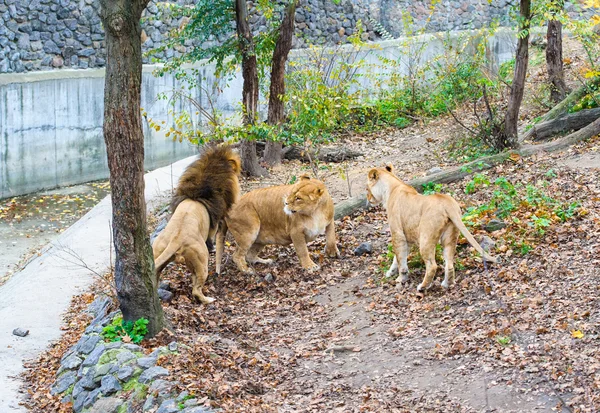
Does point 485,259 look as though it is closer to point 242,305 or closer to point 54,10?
point 242,305

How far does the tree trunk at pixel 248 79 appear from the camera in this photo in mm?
14398

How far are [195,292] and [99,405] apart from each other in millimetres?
2154

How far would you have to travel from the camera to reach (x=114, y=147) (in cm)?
756

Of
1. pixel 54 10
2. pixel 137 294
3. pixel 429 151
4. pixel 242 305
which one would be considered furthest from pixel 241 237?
pixel 54 10

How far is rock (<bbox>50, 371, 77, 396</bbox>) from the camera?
791cm

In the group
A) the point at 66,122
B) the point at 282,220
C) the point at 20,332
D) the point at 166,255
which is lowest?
the point at 20,332

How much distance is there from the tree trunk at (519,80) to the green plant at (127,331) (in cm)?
680

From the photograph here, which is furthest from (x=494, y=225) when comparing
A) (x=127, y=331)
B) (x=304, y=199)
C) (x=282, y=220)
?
(x=127, y=331)

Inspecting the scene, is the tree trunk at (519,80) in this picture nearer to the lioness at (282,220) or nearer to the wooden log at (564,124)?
the wooden log at (564,124)

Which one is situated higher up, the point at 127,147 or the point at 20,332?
the point at 127,147

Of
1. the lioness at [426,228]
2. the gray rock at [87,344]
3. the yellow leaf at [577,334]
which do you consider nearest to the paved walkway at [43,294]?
the gray rock at [87,344]

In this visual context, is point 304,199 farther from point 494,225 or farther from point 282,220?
point 494,225

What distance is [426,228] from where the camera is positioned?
8.29 metres

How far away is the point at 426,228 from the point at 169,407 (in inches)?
122
